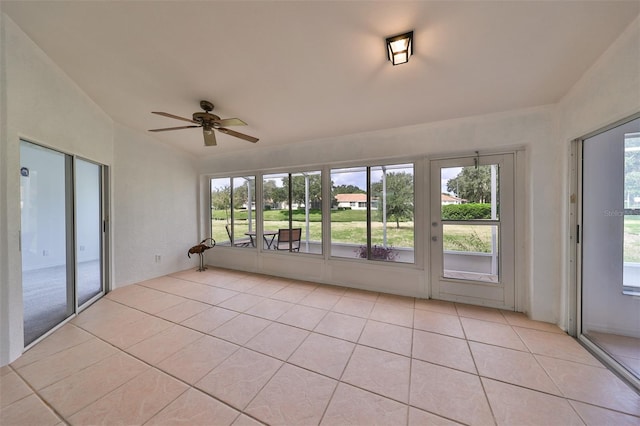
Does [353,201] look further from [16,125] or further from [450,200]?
[16,125]

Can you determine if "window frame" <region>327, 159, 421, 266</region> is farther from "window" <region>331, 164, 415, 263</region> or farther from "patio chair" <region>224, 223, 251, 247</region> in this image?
"patio chair" <region>224, 223, 251, 247</region>

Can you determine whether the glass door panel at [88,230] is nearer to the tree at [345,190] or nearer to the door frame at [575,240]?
the tree at [345,190]

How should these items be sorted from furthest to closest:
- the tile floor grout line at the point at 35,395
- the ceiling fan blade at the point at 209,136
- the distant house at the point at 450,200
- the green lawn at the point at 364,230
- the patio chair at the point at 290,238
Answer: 1. the patio chair at the point at 290,238
2. the distant house at the point at 450,200
3. the ceiling fan blade at the point at 209,136
4. the green lawn at the point at 364,230
5. the tile floor grout line at the point at 35,395

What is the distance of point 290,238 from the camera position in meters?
4.43

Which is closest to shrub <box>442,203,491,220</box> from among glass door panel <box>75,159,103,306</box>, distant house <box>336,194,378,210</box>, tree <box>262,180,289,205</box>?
distant house <box>336,194,378,210</box>

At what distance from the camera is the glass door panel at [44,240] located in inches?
91.2

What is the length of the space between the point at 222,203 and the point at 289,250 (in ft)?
6.57

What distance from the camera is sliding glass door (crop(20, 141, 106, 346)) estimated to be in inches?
92.0

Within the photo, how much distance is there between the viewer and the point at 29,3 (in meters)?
1.72

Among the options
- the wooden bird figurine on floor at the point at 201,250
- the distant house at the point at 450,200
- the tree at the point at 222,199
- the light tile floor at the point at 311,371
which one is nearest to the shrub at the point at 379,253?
the light tile floor at the point at 311,371

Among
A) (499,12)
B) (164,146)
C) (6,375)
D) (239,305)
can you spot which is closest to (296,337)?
(239,305)

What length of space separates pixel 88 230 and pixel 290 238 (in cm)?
300

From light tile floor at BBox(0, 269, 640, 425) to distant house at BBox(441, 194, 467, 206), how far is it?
1.42 metres

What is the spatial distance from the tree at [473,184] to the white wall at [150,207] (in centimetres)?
506
